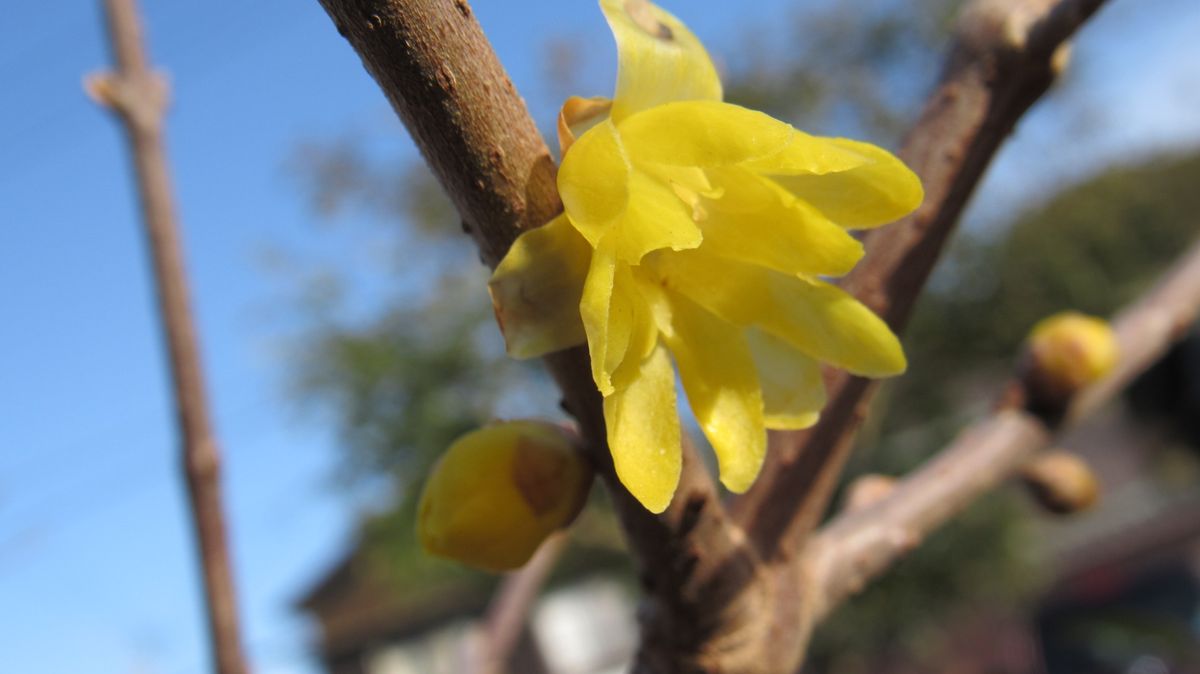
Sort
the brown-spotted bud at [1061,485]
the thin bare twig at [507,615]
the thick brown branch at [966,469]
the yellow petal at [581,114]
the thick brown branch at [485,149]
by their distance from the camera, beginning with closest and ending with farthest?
the thick brown branch at [485,149] → the yellow petal at [581,114] → the thick brown branch at [966,469] → the brown-spotted bud at [1061,485] → the thin bare twig at [507,615]

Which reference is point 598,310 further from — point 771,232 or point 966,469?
point 966,469

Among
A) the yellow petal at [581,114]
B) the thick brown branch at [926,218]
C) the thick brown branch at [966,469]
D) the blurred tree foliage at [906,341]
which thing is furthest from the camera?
the blurred tree foliage at [906,341]

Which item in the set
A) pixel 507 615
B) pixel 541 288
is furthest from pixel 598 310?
pixel 507 615

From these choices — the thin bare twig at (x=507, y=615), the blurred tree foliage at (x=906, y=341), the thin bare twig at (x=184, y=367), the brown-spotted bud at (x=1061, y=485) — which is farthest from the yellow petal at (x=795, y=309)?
the blurred tree foliage at (x=906, y=341)

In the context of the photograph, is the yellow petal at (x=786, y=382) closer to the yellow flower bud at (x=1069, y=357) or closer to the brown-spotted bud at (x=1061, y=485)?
the yellow flower bud at (x=1069, y=357)

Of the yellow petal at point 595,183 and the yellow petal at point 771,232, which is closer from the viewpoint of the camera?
the yellow petal at point 595,183

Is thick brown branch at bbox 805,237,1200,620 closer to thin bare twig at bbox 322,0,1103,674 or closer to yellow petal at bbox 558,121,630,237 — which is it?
thin bare twig at bbox 322,0,1103,674

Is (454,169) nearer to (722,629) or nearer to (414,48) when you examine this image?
(414,48)

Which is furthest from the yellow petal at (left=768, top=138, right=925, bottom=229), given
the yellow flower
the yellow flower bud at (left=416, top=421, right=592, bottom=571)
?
the yellow flower bud at (left=416, top=421, right=592, bottom=571)

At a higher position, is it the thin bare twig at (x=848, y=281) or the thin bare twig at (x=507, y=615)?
the thin bare twig at (x=848, y=281)

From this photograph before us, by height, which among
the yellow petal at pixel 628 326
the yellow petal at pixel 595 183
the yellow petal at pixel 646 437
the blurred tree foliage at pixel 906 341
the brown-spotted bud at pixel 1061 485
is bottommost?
the blurred tree foliage at pixel 906 341
